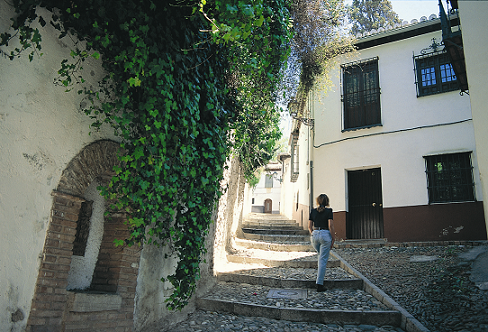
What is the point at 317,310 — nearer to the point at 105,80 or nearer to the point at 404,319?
the point at 404,319

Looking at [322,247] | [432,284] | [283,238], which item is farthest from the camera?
[283,238]

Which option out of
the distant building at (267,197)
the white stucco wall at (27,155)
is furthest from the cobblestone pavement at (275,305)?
the distant building at (267,197)

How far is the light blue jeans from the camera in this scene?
5.40 m

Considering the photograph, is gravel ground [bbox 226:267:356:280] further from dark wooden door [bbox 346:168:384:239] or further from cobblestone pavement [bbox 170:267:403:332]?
dark wooden door [bbox 346:168:384:239]

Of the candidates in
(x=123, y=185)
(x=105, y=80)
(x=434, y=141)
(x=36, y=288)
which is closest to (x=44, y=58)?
(x=105, y=80)

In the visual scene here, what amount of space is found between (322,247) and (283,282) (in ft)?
3.11

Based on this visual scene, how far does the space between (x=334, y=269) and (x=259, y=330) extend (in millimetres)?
3072

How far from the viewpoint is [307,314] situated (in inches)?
175

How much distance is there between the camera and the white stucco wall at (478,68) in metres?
3.66

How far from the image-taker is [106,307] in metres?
3.87

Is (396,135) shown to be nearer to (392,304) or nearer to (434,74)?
(434,74)

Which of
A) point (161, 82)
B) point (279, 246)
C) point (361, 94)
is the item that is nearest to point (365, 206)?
point (279, 246)

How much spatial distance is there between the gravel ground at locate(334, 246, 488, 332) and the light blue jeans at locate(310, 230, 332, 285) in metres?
0.88

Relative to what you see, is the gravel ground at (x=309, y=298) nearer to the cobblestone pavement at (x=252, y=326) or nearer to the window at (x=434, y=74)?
the cobblestone pavement at (x=252, y=326)
